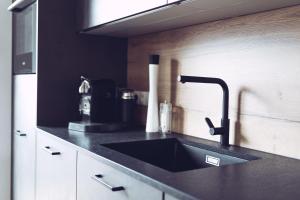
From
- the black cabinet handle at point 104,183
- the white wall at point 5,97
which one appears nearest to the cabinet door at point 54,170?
the black cabinet handle at point 104,183

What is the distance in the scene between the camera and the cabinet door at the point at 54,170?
1.40 meters

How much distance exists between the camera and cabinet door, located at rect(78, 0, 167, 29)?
4.43 ft

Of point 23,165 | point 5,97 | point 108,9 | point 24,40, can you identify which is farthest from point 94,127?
point 5,97

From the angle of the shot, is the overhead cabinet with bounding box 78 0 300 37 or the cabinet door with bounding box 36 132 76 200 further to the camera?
the cabinet door with bounding box 36 132 76 200

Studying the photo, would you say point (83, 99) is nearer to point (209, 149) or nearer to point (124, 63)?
point (124, 63)

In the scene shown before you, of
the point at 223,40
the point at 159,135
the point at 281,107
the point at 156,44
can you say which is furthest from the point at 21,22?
the point at 281,107

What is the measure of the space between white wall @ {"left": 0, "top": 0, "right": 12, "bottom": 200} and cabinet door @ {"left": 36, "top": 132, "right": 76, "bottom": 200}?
68 cm

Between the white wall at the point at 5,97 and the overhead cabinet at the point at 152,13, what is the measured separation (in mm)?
785

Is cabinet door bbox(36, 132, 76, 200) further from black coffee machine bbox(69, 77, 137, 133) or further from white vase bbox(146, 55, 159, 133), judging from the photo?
white vase bbox(146, 55, 159, 133)

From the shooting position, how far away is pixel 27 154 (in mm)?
2033

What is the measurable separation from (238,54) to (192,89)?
32 centimetres

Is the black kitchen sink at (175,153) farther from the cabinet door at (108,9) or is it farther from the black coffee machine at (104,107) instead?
the cabinet door at (108,9)

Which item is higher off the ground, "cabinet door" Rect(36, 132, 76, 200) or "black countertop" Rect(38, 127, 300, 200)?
"black countertop" Rect(38, 127, 300, 200)

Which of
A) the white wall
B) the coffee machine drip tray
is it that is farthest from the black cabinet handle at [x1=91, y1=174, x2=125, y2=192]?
the white wall
